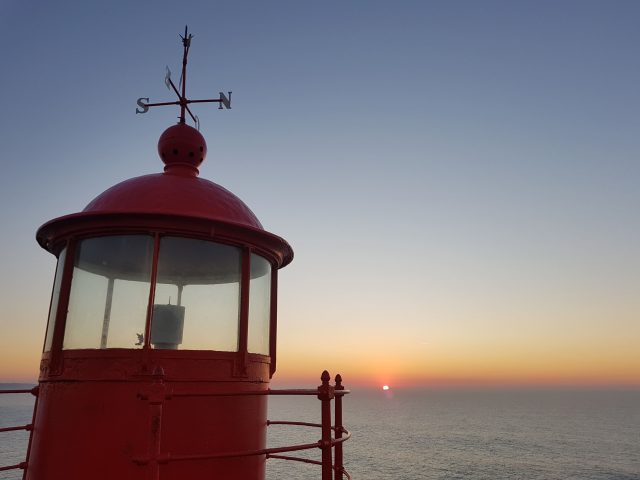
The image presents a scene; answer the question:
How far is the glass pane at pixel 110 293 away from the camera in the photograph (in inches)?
175

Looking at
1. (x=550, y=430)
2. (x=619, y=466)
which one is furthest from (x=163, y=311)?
(x=550, y=430)

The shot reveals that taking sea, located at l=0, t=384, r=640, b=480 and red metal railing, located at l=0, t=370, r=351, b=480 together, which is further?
sea, located at l=0, t=384, r=640, b=480

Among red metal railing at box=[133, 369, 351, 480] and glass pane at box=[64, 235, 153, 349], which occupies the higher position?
glass pane at box=[64, 235, 153, 349]

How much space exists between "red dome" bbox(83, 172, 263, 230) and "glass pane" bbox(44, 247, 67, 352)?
0.60 metres

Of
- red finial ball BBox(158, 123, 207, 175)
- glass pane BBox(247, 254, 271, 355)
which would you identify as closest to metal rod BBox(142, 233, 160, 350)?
glass pane BBox(247, 254, 271, 355)

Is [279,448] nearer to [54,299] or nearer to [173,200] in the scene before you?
[173,200]

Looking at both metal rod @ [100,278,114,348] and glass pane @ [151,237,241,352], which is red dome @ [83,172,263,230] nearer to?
glass pane @ [151,237,241,352]

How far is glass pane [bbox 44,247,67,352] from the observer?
4.88 meters

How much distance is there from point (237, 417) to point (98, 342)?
152cm

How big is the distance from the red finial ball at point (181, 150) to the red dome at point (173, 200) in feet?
1.23

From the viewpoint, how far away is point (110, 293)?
4.73 m

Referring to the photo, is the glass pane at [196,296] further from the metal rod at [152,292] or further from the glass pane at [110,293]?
the glass pane at [110,293]

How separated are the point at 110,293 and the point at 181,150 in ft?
6.79

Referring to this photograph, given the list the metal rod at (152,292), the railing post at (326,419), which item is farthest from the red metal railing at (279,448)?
the metal rod at (152,292)
